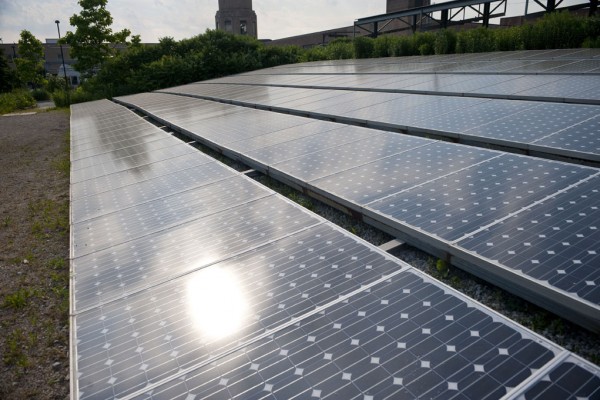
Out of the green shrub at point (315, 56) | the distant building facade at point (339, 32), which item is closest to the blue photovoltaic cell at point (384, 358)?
the green shrub at point (315, 56)

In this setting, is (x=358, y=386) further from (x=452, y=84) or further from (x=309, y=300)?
(x=452, y=84)

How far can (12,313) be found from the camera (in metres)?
4.52

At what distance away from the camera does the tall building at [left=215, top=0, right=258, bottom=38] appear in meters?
91.4

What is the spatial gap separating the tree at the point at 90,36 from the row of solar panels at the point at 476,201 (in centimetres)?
4291

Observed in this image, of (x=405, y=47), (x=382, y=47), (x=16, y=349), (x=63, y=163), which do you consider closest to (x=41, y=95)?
(x=382, y=47)

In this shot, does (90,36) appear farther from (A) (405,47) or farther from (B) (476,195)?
(B) (476,195)

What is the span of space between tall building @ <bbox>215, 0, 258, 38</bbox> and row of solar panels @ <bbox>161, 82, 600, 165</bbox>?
291ft

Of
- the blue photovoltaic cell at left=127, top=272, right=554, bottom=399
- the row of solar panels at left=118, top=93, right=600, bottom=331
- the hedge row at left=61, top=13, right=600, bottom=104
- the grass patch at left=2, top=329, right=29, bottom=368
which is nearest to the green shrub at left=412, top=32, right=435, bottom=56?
the hedge row at left=61, top=13, right=600, bottom=104

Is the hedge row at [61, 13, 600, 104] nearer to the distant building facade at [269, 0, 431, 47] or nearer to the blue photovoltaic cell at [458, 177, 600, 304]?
the distant building facade at [269, 0, 431, 47]

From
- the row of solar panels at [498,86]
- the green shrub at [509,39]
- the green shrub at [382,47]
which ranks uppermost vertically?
the green shrub at [382,47]

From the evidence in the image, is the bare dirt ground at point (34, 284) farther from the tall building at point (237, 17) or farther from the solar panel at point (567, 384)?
the tall building at point (237, 17)

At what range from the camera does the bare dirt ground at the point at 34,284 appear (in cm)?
354

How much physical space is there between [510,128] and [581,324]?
4130 millimetres

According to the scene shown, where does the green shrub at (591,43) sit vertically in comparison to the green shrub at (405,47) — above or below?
below
